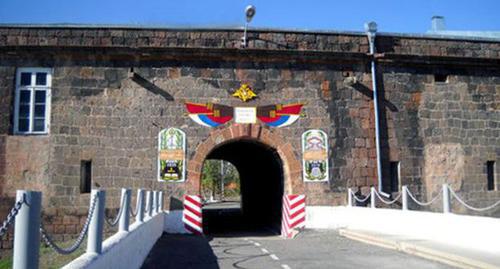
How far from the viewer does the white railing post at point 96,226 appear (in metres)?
5.04

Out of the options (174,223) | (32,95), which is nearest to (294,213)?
(174,223)

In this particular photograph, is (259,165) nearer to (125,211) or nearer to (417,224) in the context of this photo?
(417,224)

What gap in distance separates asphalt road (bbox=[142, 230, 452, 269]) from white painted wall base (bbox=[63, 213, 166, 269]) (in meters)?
0.29

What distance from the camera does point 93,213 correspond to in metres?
5.15

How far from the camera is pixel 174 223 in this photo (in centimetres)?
1447

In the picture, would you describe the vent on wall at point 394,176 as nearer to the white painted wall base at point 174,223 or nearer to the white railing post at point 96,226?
the white painted wall base at point 174,223

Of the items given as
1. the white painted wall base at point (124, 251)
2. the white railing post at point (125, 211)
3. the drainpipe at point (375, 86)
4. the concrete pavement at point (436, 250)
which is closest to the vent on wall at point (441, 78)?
the drainpipe at point (375, 86)

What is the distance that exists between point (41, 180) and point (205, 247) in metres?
5.79

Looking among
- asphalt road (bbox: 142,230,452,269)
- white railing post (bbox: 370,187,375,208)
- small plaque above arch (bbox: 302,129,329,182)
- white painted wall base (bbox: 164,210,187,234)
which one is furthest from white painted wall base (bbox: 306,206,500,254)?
white painted wall base (bbox: 164,210,187,234)

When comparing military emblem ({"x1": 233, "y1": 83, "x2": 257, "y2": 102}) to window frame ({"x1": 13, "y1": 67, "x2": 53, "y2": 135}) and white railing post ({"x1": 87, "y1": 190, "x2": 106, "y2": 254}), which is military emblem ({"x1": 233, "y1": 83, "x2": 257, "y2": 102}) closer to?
window frame ({"x1": 13, "y1": 67, "x2": 53, "y2": 135})

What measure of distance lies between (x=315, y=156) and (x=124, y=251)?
9.47 m

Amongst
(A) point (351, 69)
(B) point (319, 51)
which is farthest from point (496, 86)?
(B) point (319, 51)

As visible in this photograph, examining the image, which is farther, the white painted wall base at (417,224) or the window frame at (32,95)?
the window frame at (32,95)

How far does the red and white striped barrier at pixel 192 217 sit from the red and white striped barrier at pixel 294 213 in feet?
7.94
